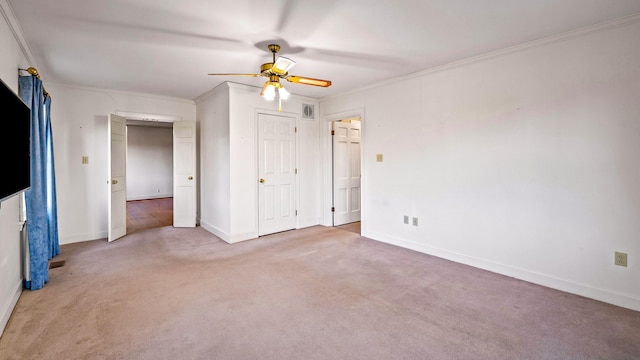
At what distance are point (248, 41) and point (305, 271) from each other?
2.57m

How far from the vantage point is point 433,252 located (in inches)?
159

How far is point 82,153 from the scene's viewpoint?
4832 mm

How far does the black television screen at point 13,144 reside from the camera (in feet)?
5.74

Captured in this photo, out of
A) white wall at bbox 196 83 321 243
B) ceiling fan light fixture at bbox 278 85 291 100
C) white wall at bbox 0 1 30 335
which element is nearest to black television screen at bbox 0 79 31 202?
white wall at bbox 0 1 30 335

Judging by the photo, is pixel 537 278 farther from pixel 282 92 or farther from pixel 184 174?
pixel 184 174

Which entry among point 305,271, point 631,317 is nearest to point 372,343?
point 305,271

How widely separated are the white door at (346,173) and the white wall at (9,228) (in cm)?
430

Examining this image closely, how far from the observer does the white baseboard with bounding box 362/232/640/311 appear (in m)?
2.67

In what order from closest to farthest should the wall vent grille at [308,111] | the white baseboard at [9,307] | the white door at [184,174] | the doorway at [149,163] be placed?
the white baseboard at [9,307], the wall vent grille at [308,111], the white door at [184,174], the doorway at [149,163]

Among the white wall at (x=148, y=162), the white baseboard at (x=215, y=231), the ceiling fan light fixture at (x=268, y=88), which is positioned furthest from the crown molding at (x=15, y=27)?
the white wall at (x=148, y=162)

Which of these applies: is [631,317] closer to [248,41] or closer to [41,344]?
[248,41]

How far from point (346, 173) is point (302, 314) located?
3664 millimetres

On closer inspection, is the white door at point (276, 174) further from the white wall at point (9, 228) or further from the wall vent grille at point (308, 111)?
the white wall at point (9, 228)

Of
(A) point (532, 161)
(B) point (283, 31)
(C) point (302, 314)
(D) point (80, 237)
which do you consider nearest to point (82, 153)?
(D) point (80, 237)
